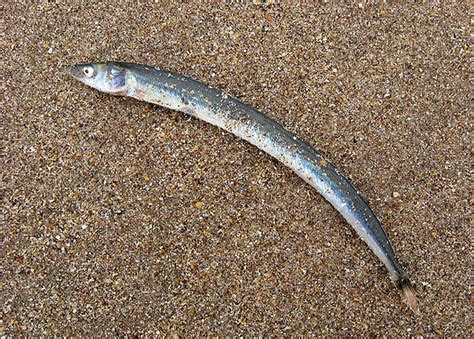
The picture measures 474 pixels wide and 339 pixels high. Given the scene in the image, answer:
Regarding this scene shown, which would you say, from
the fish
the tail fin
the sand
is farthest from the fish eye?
the tail fin

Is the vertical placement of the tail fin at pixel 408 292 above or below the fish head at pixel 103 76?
below

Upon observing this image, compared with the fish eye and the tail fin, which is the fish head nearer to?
the fish eye

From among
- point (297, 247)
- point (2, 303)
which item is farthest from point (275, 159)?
point (2, 303)

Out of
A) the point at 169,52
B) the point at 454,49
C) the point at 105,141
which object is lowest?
the point at 105,141

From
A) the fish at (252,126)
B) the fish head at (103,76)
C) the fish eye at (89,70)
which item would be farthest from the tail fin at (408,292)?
the fish eye at (89,70)

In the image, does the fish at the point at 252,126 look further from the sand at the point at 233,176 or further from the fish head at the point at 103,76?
the sand at the point at 233,176

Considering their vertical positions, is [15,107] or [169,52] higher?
[169,52]

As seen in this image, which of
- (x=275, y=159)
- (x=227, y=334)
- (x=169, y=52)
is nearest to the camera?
(x=227, y=334)

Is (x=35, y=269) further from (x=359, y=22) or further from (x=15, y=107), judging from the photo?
(x=359, y=22)
